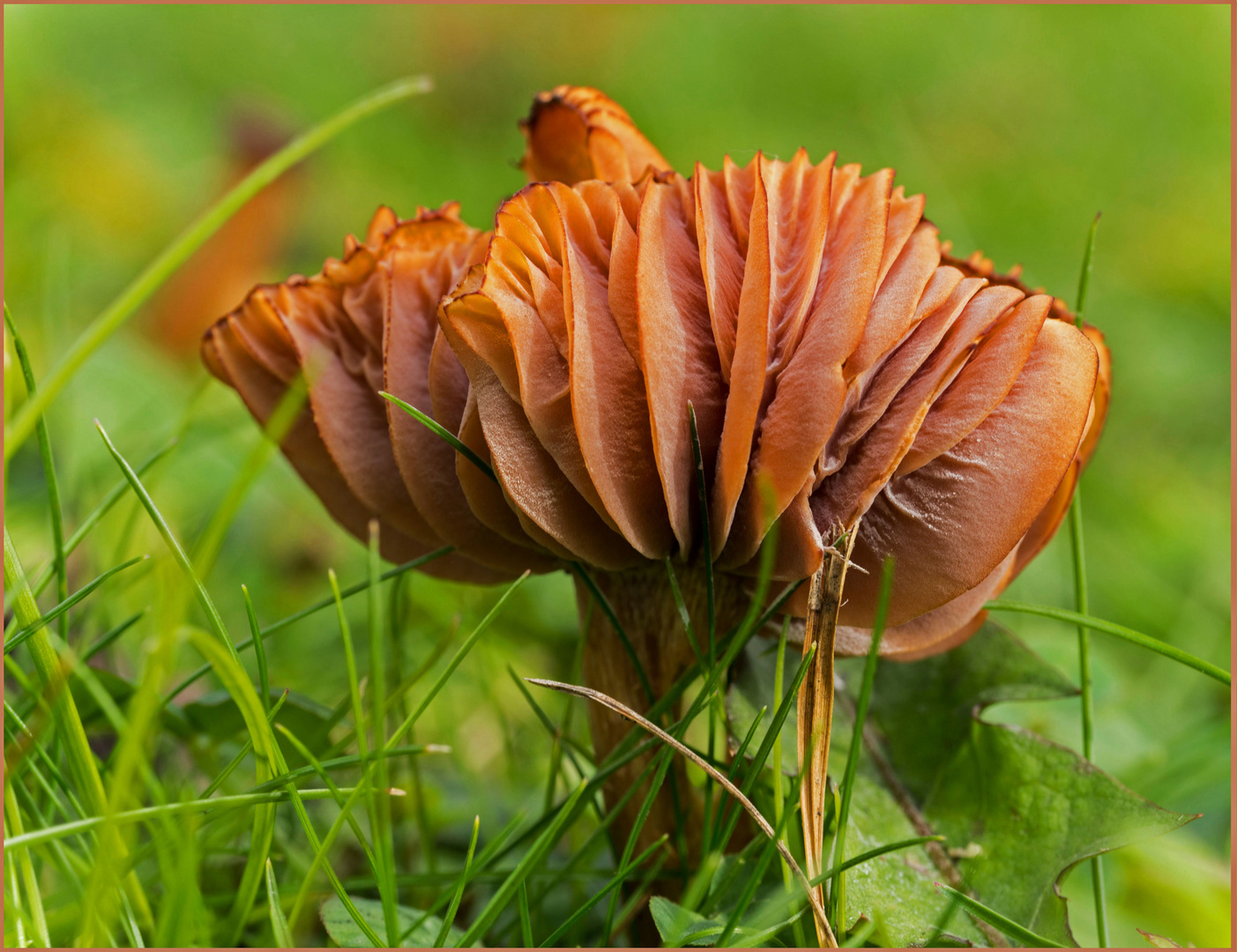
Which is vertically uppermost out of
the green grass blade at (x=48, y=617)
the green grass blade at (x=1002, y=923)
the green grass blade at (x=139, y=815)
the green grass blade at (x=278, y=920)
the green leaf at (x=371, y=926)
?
the green grass blade at (x=48, y=617)

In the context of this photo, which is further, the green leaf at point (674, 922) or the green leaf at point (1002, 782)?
the green leaf at point (1002, 782)

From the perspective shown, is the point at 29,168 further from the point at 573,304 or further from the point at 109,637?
the point at 573,304

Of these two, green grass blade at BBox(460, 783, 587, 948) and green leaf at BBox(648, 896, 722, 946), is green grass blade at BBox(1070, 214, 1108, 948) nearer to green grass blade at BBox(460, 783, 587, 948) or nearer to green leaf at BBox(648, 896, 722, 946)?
green leaf at BBox(648, 896, 722, 946)

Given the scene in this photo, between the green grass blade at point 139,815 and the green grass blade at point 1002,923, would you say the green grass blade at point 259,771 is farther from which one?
the green grass blade at point 1002,923

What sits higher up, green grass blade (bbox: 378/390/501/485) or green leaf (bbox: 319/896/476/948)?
green grass blade (bbox: 378/390/501/485)

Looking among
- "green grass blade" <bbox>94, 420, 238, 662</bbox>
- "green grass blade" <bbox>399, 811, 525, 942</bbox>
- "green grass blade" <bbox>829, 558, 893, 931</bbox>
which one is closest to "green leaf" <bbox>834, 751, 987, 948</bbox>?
"green grass blade" <bbox>829, 558, 893, 931</bbox>

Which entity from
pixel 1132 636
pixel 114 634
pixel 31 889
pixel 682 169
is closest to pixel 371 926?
pixel 31 889

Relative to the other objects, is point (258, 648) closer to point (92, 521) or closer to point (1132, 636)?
point (92, 521)

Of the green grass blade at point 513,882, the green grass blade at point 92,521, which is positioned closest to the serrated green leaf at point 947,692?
the green grass blade at point 513,882

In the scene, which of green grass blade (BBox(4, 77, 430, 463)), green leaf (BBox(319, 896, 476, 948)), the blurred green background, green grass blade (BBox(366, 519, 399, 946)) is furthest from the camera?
the blurred green background
